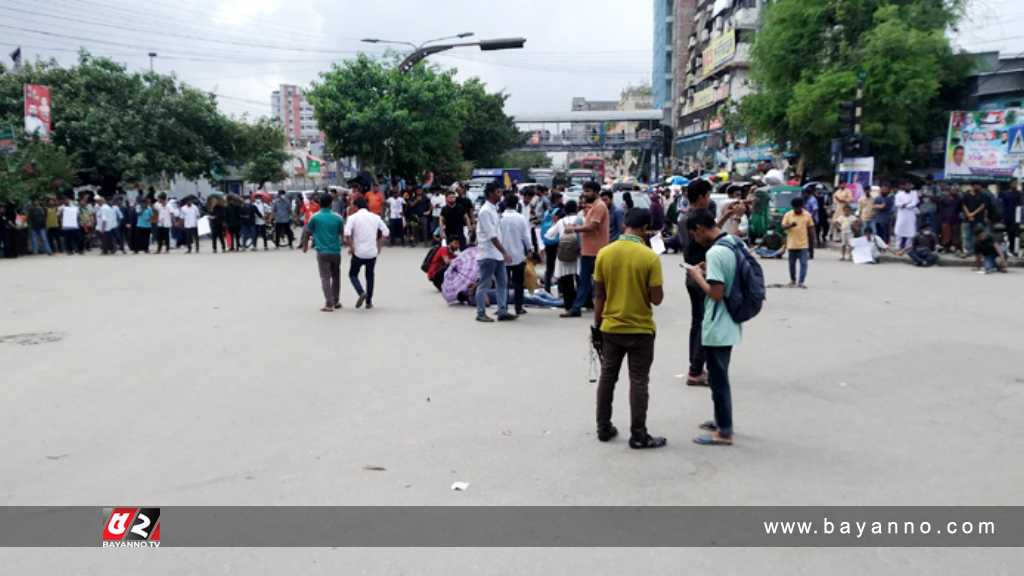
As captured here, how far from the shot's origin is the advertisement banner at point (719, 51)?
59.8 metres

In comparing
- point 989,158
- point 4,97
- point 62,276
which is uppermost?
point 4,97

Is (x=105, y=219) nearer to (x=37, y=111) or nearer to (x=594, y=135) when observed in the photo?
(x=37, y=111)

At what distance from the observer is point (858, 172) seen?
24484mm

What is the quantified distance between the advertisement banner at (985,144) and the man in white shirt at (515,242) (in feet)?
60.5

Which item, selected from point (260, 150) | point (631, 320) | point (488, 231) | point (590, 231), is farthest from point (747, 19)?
point (631, 320)

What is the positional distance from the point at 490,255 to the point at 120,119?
29.8 metres

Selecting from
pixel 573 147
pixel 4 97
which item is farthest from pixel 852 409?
pixel 573 147

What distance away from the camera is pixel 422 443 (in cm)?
615

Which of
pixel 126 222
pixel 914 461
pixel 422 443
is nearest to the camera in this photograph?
pixel 914 461

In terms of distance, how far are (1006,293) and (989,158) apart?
14.0m

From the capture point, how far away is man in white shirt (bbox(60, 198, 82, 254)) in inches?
958

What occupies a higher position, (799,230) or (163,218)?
(799,230)

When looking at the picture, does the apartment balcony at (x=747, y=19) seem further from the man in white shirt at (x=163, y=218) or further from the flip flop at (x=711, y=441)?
the flip flop at (x=711, y=441)
